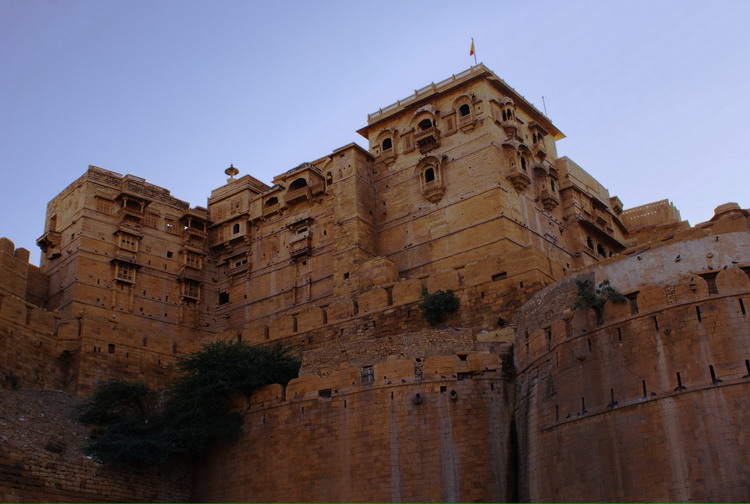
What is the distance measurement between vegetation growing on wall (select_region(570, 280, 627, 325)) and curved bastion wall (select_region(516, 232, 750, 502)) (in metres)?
0.21

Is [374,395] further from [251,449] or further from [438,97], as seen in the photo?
[438,97]

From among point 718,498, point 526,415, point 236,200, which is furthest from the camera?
point 236,200

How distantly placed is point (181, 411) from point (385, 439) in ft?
23.3

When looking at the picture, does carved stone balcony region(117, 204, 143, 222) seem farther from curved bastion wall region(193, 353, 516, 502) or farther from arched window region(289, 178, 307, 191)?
curved bastion wall region(193, 353, 516, 502)

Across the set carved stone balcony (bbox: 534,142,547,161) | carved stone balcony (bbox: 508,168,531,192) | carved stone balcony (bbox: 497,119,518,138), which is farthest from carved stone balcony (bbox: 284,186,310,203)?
carved stone balcony (bbox: 534,142,547,161)

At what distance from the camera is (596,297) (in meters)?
21.9

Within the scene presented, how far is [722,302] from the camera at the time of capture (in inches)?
769

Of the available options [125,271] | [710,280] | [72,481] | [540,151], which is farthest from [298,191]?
[710,280]

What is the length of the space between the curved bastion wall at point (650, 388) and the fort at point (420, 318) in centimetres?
5

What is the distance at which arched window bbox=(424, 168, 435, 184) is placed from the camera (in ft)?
128

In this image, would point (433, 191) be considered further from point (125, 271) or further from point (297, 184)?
point (125, 271)

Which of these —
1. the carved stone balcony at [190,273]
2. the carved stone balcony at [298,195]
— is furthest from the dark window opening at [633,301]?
the carved stone balcony at [190,273]

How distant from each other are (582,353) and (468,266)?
9.87m

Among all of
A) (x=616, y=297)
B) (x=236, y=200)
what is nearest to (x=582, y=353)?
(x=616, y=297)
